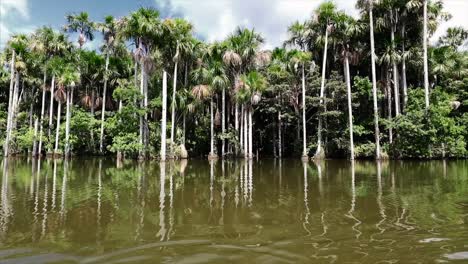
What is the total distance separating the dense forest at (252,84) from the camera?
31031 mm

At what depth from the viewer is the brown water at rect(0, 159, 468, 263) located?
18.3 ft

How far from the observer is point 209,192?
12.3 meters

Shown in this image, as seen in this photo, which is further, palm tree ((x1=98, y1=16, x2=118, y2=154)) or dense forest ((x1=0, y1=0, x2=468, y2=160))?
palm tree ((x1=98, y1=16, x2=118, y2=154))

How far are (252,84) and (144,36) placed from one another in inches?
403

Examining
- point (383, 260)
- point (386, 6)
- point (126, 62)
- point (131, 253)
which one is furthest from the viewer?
point (126, 62)

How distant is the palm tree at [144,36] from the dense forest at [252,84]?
0.09 meters

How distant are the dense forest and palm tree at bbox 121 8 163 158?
94mm

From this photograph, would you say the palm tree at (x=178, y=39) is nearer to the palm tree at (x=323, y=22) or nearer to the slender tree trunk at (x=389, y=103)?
the palm tree at (x=323, y=22)

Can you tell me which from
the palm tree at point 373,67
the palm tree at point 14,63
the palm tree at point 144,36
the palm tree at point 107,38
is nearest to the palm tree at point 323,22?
the palm tree at point 373,67

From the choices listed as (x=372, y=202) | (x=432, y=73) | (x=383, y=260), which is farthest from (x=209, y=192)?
(x=432, y=73)

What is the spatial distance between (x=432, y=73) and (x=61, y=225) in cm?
3643

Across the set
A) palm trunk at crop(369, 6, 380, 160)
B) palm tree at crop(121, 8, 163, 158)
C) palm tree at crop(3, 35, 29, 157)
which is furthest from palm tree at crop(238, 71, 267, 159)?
palm tree at crop(3, 35, 29, 157)

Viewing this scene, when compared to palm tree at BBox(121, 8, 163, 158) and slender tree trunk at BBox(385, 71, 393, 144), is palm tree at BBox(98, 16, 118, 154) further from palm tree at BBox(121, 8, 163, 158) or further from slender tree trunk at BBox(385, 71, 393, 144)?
slender tree trunk at BBox(385, 71, 393, 144)

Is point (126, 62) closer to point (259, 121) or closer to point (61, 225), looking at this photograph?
point (259, 121)
